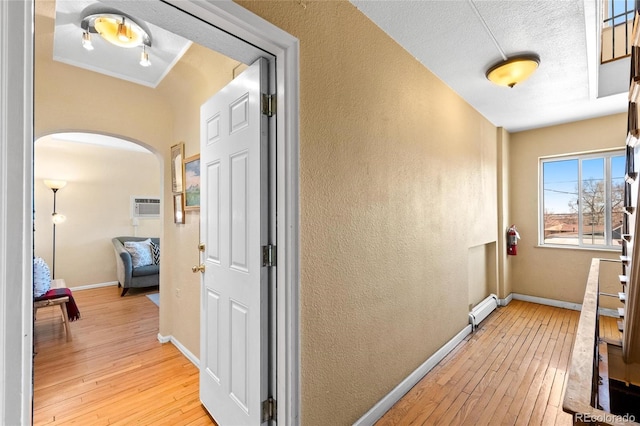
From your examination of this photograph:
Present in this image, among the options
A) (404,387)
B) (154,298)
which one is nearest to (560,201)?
(404,387)

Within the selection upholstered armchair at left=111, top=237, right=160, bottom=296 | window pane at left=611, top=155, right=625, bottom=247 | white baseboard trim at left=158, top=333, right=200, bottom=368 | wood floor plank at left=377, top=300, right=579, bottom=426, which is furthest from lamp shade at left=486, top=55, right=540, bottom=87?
upholstered armchair at left=111, top=237, right=160, bottom=296

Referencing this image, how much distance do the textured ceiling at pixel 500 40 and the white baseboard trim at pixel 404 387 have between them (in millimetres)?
2495

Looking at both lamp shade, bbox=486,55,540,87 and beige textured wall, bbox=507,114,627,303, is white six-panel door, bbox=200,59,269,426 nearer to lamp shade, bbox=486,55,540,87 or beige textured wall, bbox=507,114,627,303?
lamp shade, bbox=486,55,540,87

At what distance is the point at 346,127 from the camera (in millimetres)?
1650

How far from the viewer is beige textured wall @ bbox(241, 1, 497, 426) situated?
1444 millimetres

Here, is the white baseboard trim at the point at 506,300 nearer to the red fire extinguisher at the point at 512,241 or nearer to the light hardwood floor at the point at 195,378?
the light hardwood floor at the point at 195,378

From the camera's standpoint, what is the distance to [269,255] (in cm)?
139

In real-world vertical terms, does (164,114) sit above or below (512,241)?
above

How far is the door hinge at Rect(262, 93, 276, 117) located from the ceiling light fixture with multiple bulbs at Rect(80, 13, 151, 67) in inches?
51.7

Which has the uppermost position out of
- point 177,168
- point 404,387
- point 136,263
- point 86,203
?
point 177,168

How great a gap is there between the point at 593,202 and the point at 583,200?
110mm

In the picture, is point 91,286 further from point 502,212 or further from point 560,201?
point 560,201

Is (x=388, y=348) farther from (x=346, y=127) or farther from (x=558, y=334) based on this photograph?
(x=558, y=334)

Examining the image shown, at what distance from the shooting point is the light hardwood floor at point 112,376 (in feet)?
6.28
